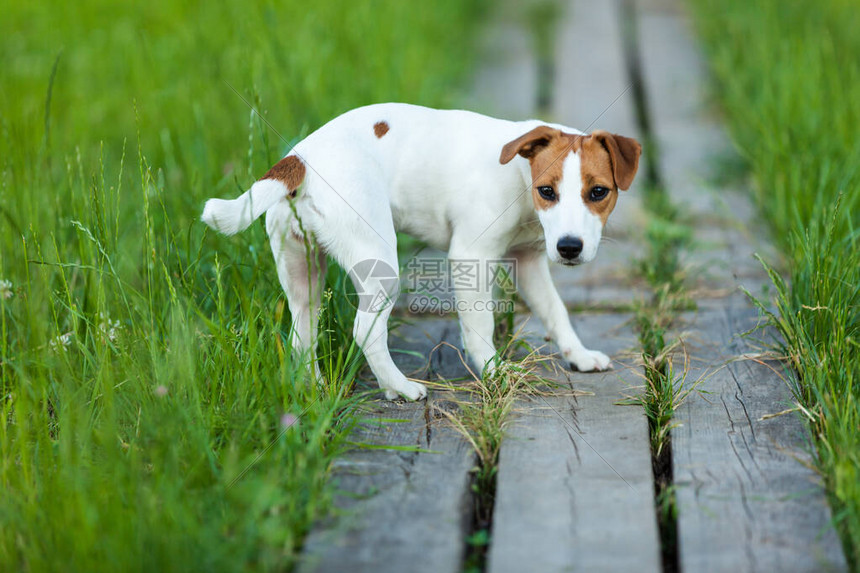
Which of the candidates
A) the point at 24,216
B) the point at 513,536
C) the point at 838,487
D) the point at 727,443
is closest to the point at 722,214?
the point at 727,443

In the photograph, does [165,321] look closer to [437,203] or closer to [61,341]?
[61,341]

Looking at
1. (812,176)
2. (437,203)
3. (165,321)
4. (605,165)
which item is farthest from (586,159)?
(812,176)

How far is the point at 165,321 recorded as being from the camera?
10.2 feet

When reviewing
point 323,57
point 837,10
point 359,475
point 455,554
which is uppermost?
point 837,10

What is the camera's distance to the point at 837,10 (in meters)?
7.07

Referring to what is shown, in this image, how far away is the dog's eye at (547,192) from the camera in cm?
292

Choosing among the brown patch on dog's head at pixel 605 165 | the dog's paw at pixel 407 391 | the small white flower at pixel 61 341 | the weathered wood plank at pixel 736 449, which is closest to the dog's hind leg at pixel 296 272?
the dog's paw at pixel 407 391

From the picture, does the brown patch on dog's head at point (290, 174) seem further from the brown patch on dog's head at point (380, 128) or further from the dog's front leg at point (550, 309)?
the dog's front leg at point (550, 309)

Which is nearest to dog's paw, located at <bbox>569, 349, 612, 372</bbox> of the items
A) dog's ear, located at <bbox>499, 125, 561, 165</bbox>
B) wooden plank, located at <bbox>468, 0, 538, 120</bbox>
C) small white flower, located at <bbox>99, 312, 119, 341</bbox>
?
dog's ear, located at <bbox>499, 125, 561, 165</bbox>

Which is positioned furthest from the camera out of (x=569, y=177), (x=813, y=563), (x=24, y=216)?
(x=24, y=216)

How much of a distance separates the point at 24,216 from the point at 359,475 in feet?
6.54

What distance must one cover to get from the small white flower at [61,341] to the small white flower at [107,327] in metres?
0.11

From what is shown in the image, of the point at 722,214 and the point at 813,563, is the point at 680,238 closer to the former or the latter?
the point at 722,214

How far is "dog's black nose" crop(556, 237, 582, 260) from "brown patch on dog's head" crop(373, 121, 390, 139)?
738mm
